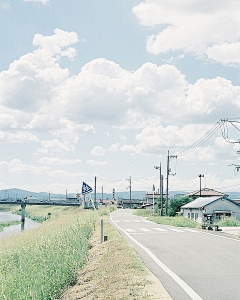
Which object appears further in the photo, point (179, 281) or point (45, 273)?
point (45, 273)

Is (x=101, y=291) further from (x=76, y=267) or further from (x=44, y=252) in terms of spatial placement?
(x=44, y=252)

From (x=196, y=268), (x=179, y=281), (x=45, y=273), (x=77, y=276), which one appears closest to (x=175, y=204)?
(x=77, y=276)

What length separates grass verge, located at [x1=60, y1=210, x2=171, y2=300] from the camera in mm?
7590

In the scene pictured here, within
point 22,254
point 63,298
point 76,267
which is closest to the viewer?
point 63,298

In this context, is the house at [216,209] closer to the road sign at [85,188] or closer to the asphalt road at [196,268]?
the asphalt road at [196,268]

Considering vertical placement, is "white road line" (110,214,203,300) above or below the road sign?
below

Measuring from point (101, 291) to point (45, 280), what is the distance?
2736 millimetres

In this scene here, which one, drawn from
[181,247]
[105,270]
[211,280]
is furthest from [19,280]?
[181,247]

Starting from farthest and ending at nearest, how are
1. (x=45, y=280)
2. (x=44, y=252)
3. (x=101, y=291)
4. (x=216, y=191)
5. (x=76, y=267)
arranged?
1. (x=216, y=191)
2. (x=44, y=252)
3. (x=76, y=267)
4. (x=45, y=280)
5. (x=101, y=291)

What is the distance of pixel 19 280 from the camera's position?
35.7 ft

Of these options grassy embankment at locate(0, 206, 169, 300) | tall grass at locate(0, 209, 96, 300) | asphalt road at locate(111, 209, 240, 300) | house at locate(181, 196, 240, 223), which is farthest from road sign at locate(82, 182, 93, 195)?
house at locate(181, 196, 240, 223)

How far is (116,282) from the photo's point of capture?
859 centimetres

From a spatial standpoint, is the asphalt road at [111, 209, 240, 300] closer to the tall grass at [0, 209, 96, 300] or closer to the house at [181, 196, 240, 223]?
the tall grass at [0, 209, 96, 300]

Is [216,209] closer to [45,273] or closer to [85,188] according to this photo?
[85,188]
